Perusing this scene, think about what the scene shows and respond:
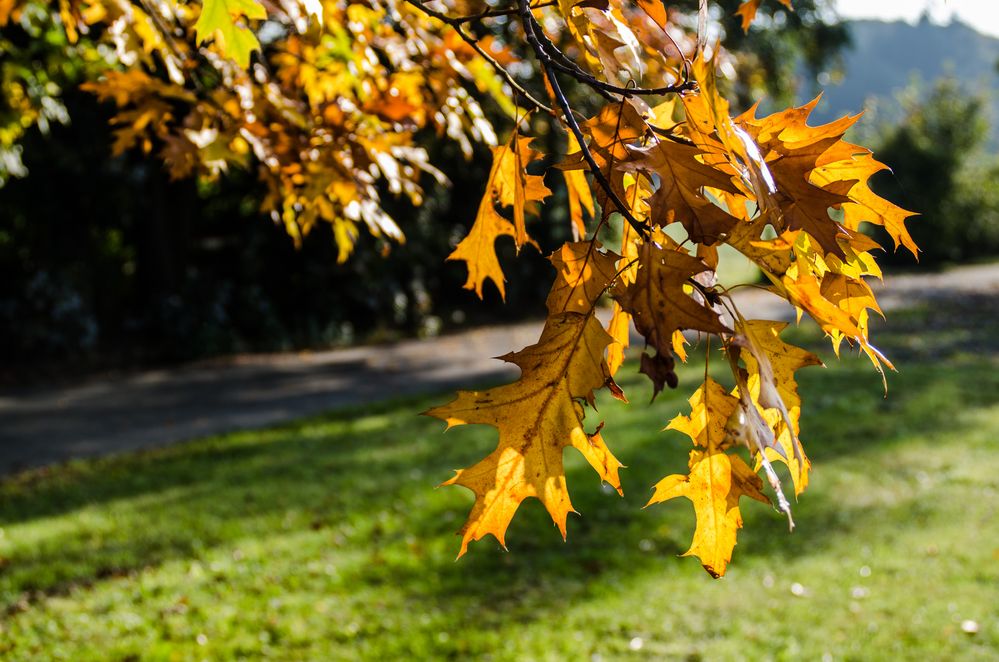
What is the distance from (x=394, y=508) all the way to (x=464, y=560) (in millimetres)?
914

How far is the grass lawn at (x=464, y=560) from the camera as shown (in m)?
3.99

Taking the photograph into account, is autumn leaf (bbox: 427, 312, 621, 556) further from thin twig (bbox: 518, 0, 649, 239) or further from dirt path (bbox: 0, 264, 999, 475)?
dirt path (bbox: 0, 264, 999, 475)

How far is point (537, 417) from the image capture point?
1.18m

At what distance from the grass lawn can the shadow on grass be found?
20 mm

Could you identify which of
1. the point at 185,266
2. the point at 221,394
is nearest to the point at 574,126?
the point at 221,394

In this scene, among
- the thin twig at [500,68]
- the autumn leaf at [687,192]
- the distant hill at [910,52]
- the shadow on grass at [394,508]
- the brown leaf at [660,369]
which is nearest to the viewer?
the brown leaf at [660,369]

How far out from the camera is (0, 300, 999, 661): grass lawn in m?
3.99

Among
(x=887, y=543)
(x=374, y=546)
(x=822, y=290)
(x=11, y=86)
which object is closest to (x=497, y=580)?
(x=374, y=546)

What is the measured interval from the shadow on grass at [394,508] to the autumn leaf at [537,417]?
10.3ft

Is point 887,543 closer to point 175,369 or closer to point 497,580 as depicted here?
point 497,580

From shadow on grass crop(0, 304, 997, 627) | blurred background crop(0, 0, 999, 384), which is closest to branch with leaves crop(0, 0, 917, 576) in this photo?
shadow on grass crop(0, 304, 997, 627)

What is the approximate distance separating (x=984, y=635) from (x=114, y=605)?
3.80 meters

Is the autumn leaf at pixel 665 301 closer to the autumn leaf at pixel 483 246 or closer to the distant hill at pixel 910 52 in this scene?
the autumn leaf at pixel 483 246

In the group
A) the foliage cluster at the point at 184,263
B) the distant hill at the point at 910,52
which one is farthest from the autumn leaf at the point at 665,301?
the distant hill at the point at 910,52
